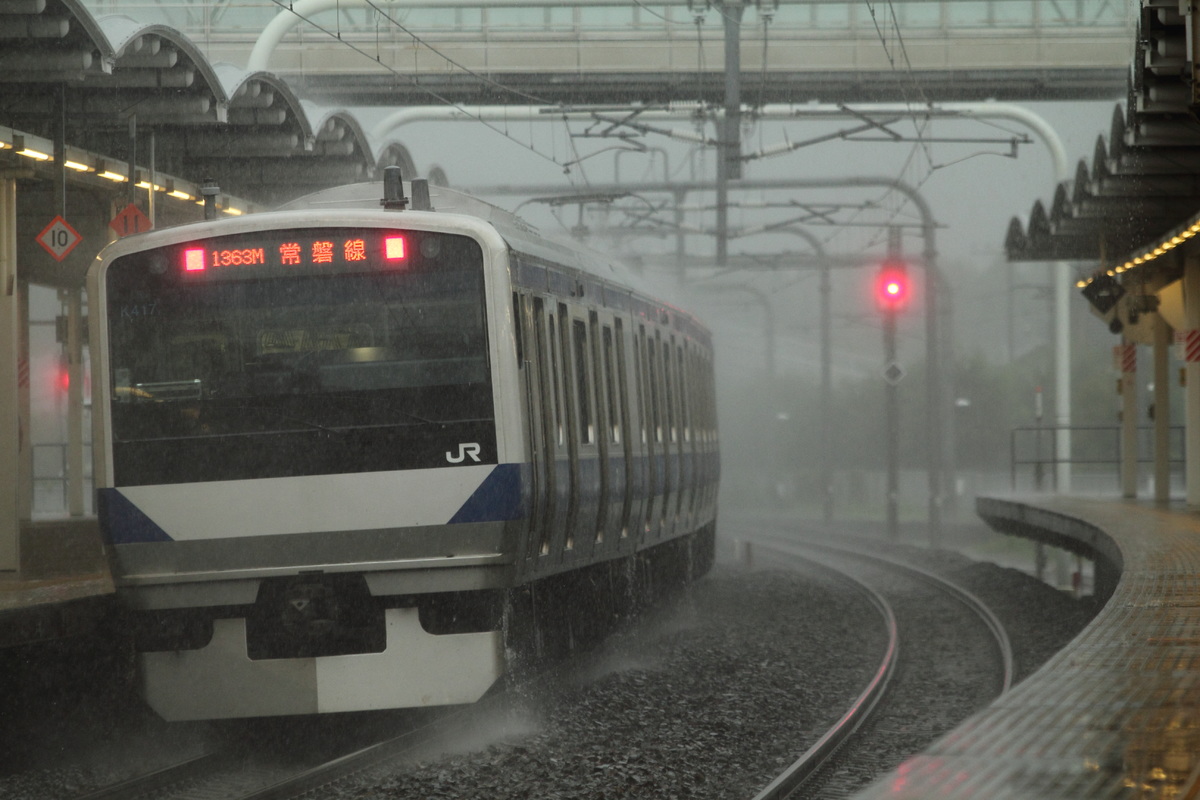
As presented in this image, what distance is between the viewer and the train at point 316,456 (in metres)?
8.80

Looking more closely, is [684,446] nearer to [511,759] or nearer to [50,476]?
[511,759]

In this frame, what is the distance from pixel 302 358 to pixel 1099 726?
4.87 meters

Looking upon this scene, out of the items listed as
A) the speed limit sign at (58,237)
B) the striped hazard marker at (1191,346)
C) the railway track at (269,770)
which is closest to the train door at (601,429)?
the railway track at (269,770)

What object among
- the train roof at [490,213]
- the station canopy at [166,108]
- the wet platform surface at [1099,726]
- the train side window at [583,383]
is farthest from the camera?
the station canopy at [166,108]

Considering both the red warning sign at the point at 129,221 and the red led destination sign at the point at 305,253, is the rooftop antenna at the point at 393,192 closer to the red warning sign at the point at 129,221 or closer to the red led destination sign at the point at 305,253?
the red led destination sign at the point at 305,253

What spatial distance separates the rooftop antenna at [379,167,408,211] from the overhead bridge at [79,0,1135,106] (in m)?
16.3

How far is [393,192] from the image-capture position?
9.62 metres

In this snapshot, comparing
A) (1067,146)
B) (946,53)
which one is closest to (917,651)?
(1067,146)

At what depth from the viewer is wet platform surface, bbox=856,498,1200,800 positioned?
4914mm

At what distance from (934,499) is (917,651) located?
45.3 ft

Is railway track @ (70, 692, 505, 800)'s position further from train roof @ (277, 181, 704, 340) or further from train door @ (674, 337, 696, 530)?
train door @ (674, 337, 696, 530)

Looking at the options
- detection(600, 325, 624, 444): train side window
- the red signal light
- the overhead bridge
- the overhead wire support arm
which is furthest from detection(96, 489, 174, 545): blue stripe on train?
the red signal light

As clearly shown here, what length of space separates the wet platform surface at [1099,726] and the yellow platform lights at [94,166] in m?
8.46

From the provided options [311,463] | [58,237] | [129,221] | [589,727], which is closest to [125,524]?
[311,463]
